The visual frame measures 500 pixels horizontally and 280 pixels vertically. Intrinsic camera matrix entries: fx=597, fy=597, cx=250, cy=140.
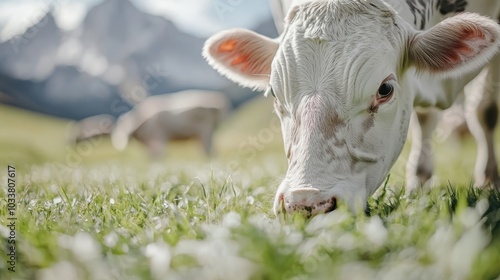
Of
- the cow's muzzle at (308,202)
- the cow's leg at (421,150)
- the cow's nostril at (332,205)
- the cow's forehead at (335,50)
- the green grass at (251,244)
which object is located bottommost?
the cow's leg at (421,150)

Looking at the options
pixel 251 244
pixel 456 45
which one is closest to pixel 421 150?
pixel 456 45

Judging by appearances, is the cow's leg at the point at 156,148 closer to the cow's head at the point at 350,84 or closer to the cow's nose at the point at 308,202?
the cow's head at the point at 350,84

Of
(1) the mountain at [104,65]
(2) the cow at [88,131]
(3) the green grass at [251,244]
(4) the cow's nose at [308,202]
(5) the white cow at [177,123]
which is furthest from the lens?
(1) the mountain at [104,65]

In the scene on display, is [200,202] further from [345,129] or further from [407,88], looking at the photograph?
[407,88]

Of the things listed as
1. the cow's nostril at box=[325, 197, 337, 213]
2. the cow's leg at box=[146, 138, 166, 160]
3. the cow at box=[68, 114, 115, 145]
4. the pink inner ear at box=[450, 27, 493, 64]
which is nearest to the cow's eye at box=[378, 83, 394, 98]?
the pink inner ear at box=[450, 27, 493, 64]

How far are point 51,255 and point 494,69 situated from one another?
5234mm

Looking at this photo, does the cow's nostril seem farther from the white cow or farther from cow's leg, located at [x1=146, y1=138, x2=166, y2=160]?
cow's leg, located at [x1=146, y1=138, x2=166, y2=160]

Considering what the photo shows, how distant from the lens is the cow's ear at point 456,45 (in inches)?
140

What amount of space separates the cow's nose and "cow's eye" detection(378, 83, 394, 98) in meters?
A: 0.87

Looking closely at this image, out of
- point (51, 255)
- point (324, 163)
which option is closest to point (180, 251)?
point (51, 255)

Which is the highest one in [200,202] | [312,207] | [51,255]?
[51,255]

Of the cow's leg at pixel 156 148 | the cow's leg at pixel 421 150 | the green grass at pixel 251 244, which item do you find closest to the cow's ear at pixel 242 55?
the green grass at pixel 251 244

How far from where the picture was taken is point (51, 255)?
2.19m

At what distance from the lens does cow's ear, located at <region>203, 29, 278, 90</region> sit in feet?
13.4
